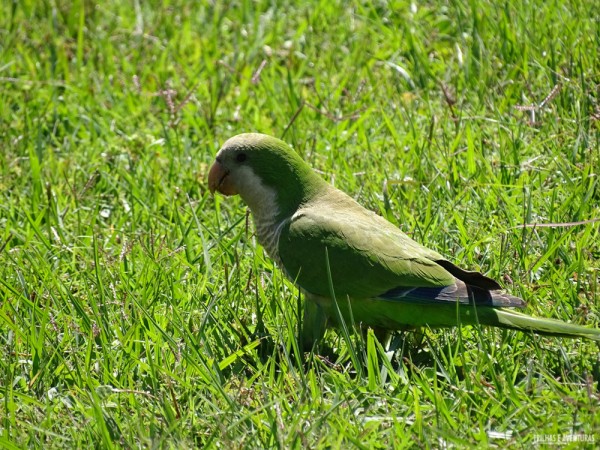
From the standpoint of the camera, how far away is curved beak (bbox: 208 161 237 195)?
406 centimetres

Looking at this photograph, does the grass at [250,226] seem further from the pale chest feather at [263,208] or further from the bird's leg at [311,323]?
the pale chest feather at [263,208]

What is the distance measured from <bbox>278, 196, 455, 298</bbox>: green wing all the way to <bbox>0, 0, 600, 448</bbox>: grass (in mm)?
210

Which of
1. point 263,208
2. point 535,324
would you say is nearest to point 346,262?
point 263,208

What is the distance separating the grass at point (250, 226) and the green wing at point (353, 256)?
210 millimetres

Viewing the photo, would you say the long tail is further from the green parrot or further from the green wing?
the green wing

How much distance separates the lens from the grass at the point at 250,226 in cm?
316

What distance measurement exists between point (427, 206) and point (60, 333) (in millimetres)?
1675

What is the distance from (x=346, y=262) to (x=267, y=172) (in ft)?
1.87

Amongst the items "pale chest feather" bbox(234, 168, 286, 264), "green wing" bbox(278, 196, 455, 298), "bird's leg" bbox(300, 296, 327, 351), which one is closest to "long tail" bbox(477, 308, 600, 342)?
"green wing" bbox(278, 196, 455, 298)

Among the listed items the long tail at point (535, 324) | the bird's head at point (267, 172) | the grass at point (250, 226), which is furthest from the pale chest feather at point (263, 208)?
A: the long tail at point (535, 324)

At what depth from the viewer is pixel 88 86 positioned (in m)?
5.86

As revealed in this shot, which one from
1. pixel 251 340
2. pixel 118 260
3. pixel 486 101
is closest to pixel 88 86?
pixel 118 260

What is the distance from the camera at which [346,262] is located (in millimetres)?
3613

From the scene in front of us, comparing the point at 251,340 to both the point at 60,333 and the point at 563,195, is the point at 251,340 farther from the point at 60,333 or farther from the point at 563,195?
the point at 563,195
